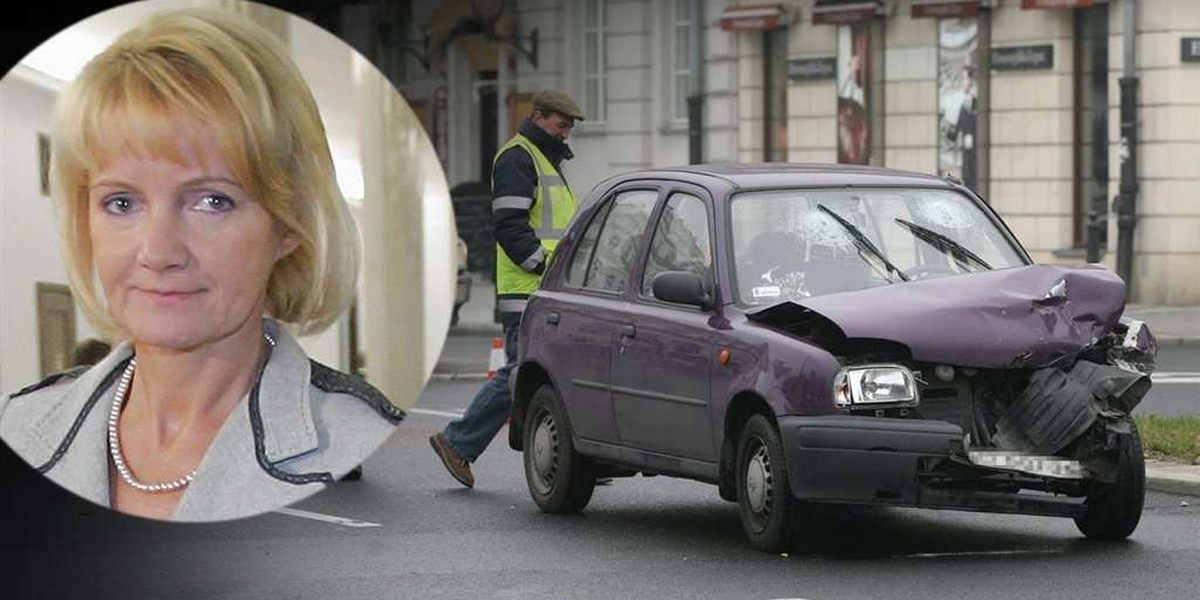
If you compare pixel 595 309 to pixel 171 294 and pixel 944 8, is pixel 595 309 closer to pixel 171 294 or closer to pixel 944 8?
pixel 171 294

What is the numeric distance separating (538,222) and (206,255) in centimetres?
924

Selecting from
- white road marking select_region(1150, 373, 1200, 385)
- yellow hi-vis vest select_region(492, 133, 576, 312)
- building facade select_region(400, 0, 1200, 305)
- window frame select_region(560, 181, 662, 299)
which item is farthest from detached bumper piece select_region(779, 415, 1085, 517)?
building facade select_region(400, 0, 1200, 305)

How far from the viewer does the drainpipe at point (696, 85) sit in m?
33.1

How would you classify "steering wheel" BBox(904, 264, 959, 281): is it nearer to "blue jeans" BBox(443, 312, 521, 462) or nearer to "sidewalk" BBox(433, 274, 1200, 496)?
"sidewalk" BBox(433, 274, 1200, 496)

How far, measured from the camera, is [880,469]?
8430 millimetres

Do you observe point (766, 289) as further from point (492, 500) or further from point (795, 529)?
point (492, 500)

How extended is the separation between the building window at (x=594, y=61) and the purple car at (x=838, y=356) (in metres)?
27.7

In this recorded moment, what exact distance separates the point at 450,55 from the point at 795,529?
99.7 feet

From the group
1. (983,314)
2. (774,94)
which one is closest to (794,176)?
(983,314)

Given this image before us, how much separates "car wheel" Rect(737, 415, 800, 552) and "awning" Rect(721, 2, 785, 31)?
25820 millimetres

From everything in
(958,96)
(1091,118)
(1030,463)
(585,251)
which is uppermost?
(958,96)

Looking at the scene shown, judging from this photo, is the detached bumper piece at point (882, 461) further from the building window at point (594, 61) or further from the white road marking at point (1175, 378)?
the building window at point (594, 61)

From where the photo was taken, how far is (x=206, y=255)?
273 cm

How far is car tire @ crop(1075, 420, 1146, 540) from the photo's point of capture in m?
9.06
